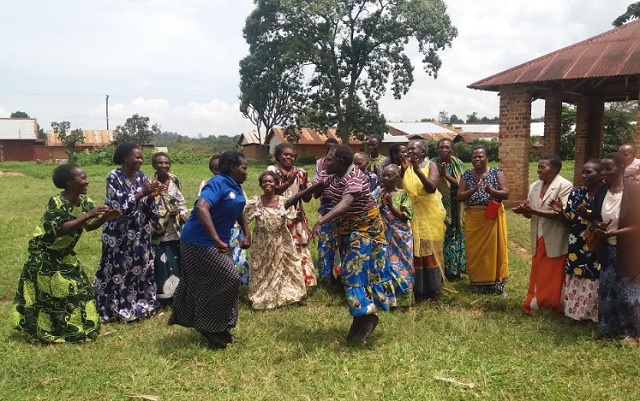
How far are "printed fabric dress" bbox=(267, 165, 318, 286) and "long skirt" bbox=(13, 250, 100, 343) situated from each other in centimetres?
238

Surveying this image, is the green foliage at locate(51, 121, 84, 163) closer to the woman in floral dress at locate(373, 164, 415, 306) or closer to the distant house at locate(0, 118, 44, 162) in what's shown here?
the distant house at locate(0, 118, 44, 162)

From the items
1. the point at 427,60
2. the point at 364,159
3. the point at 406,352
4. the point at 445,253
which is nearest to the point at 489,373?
the point at 406,352

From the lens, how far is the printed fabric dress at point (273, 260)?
220 inches

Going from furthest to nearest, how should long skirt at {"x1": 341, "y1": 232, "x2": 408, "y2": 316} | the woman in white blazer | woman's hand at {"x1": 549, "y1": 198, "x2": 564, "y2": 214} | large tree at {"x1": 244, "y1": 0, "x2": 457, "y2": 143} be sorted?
large tree at {"x1": 244, "y1": 0, "x2": 457, "y2": 143} < the woman in white blazer < woman's hand at {"x1": 549, "y1": 198, "x2": 564, "y2": 214} < long skirt at {"x1": 341, "y1": 232, "x2": 408, "y2": 316}

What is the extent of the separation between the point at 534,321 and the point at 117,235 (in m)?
4.04

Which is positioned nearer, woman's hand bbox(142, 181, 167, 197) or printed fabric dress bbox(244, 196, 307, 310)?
woman's hand bbox(142, 181, 167, 197)

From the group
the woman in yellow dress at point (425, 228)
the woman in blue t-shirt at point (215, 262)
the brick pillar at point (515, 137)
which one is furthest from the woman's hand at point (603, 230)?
the brick pillar at point (515, 137)

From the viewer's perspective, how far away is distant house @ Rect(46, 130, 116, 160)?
48.4 m

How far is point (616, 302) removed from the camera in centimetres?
427

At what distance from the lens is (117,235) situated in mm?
5062

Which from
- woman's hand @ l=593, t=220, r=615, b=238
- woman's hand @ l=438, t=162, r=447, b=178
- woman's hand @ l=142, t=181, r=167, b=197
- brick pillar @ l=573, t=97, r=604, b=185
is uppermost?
brick pillar @ l=573, t=97, r=604, b=185

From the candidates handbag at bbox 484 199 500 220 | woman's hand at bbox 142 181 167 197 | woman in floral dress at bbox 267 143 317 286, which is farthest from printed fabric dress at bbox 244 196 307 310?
handbag at bbox 484 199 500 220

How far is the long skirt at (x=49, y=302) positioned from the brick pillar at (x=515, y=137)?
898 centimetres

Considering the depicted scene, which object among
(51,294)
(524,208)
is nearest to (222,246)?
(51,294)
